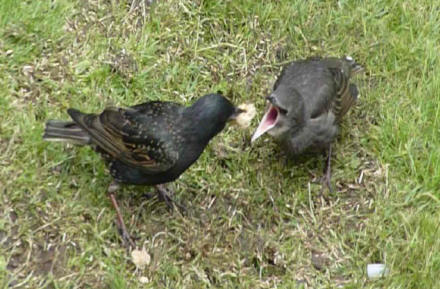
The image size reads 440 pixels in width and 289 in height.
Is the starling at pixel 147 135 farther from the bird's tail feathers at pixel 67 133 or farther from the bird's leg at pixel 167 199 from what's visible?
the bird's leg at pixel 167 199

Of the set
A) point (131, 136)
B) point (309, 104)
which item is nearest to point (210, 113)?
point (131, 136)

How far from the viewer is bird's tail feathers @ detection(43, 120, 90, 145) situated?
5.74 meters

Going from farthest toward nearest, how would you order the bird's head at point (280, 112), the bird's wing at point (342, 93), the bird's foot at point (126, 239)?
1. the bird's wing at point (342, 93)
2. the bird's head at point (280, 112)
3. the bird's foot at point (126, 239)

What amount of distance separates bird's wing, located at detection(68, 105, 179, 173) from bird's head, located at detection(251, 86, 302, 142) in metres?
0.79

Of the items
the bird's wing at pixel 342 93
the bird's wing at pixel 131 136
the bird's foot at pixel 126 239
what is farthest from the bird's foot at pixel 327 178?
the bird's foot at pixel 126 239

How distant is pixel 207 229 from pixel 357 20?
8.49 ft

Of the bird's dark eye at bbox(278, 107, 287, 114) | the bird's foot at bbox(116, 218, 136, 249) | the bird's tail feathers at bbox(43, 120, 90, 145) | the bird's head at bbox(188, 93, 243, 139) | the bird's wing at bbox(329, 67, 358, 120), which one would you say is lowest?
the bird's foot at bbox(116, 218, 136, 249)

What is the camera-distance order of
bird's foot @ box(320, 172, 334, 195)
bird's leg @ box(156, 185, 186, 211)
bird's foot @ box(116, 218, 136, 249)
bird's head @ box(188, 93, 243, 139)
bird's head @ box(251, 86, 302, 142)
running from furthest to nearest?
1. bird's foot @ box(320, 172, 334, 195)
2. bird's head @ box(251, 86, 302, 142)
3. bird's leg @ box(156, 185, 186, 211)
4. bird's foot @ box(116, 218, 136, 249)
5. bird's head @ box(188, 93, 243, 139)

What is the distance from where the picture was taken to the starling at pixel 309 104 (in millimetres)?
6250

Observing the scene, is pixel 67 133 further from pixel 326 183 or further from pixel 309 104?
pixel 326 183

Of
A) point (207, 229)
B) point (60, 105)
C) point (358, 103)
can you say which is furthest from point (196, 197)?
point (358, 103)

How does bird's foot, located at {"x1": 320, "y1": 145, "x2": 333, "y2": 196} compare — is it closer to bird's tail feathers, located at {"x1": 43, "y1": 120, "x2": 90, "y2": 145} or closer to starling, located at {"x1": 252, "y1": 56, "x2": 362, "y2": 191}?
starling, located at {"x1": 252, "y1": 56, "x2": 362, "y2": 191}

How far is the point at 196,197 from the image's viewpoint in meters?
6.18

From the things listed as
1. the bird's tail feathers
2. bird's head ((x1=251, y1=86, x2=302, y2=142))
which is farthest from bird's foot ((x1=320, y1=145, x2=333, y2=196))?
the bird's tail feathers
